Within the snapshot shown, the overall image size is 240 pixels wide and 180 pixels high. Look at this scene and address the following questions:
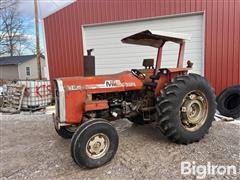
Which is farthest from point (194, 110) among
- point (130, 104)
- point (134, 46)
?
point (134, 46)

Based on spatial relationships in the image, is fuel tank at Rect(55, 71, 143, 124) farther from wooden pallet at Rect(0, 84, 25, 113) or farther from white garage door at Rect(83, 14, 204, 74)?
wooden pallet at Rect(0, 84, 25, 113)

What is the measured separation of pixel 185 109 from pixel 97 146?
1571 mm

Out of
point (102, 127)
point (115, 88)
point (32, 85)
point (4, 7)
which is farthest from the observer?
point (4, 7)

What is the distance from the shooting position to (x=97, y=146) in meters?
2.87

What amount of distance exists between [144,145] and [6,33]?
30.9 m

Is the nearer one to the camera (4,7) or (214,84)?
(214,84)

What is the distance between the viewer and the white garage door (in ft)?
20.7

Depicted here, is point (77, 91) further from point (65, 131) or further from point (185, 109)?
point (185, 109)

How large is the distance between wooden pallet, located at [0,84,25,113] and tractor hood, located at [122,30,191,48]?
4.23m

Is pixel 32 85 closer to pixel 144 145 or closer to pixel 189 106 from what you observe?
pixel 144 145

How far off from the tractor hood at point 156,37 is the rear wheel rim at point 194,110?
96 cm

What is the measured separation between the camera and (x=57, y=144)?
3.74 meters

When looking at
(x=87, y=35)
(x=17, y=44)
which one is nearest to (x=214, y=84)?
(x=87, y=35)

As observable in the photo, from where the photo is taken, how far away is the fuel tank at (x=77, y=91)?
120 inches
